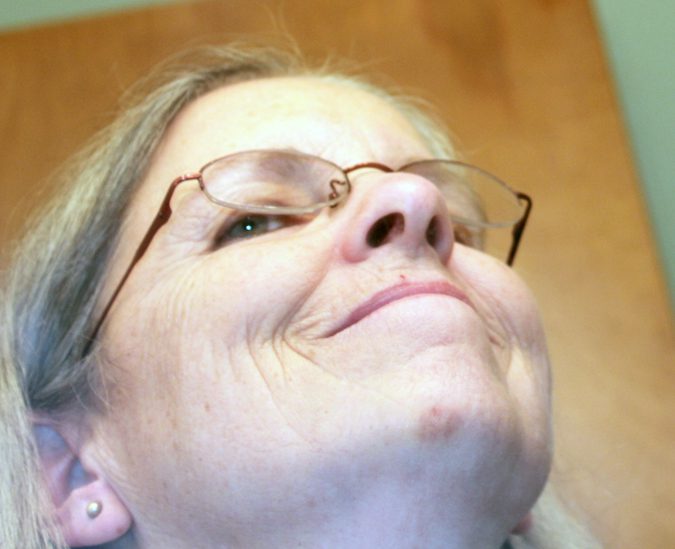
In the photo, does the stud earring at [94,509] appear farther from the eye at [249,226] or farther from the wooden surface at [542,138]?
the wooden surface at [542,138]

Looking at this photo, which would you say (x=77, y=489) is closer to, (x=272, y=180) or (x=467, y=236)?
(x=272, y=180)

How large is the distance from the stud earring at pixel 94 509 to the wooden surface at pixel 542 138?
0.52 meters

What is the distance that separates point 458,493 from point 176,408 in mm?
213

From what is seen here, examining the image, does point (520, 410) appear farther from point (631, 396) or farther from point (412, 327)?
point (631, 396)

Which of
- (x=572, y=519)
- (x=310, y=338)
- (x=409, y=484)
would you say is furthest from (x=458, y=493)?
(x=572, y=519)

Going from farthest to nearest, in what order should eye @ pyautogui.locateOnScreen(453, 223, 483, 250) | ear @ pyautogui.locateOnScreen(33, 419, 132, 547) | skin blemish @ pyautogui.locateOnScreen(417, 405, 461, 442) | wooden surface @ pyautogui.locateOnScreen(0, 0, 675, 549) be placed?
wooden surface @ pyautogui.locateOnScreen(0, 0, 675, 549) < eye @ pyautogui.locateOnScreen(453, 223, 483, 250) < ear @ pyautogui.locateOnScreen(33, 419, 132, 547) < skin blemish @ pyautogui.locateOnScreen(417, 405, 461, 442)

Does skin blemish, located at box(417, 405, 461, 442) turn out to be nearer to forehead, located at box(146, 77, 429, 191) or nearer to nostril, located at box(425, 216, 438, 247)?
nostril, located at box(425, 216, 438, 247)

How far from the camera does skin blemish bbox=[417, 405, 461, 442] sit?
1.73 ft

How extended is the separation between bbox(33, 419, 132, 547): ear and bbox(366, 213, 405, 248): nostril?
287 mm

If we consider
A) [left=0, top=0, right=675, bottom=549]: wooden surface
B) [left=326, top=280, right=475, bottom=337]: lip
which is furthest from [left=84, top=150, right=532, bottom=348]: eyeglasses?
[left=0, top=0, right=675, bottom=549]: wooden surface

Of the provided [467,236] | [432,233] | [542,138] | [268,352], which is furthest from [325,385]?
[542,138]

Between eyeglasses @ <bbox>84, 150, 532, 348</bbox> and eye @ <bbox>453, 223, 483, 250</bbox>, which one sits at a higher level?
eyeglasses @ <bbox>84, 150, 532, 348</bbox>

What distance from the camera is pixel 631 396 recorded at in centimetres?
99

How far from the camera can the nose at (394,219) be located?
1.92ft
